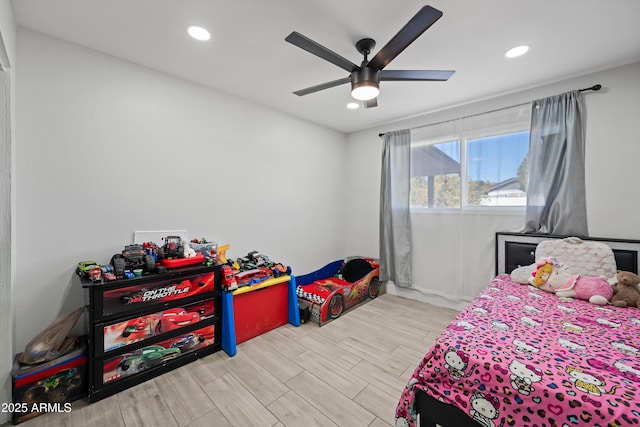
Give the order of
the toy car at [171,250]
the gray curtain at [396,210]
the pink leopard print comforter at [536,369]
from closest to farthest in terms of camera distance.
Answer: the pink leopard print comforter at [536,369]
the toy car at [171,250]
the gray curtain at [396,210]

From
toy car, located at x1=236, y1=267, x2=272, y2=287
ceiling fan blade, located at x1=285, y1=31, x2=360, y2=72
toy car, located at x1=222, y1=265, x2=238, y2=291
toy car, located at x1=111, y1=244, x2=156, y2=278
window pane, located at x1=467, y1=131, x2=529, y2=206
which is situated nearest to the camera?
ceiling fan blade, located at x1=285, y1=31, x2=360, y2=72

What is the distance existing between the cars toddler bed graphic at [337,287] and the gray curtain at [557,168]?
198cm

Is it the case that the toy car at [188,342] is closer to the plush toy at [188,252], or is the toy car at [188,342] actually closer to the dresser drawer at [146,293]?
the dresser drawer at [146,293]

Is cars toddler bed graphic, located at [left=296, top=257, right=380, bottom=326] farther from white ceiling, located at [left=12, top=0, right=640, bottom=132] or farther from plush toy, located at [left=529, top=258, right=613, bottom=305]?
white ceiling, located at [left=12, top=0, right=640, bottom=132]

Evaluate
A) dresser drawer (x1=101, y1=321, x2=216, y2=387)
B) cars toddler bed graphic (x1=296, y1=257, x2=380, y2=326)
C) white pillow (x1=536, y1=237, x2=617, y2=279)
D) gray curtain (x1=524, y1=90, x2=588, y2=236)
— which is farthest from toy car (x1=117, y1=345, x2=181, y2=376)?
gray curtain (x1=524, y1=90, x2=588, y2=236)

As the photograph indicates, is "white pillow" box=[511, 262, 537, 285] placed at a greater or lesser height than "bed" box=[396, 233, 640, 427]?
greater

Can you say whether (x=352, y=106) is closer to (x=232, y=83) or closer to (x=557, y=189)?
(x=232, y=83)

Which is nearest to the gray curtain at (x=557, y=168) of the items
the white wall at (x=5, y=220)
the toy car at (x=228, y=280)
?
the toy car at (x=228, y=280)

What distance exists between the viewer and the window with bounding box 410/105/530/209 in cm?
285

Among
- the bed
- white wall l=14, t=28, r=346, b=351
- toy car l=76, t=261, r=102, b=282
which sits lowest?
the bed

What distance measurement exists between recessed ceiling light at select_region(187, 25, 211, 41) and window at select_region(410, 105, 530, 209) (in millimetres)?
2815

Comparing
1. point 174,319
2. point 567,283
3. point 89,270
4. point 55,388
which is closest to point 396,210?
point 567,283

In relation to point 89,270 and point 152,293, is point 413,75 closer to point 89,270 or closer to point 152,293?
point 152,293

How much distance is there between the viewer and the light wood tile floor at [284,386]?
1.60 meters
